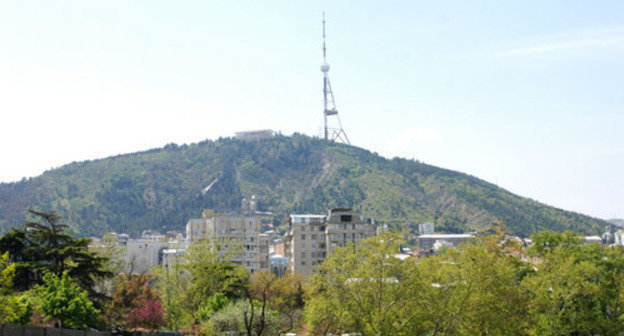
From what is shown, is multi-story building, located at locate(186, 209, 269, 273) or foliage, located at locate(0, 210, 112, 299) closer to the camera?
foliage, located at locate(0, 210, 112, 299)

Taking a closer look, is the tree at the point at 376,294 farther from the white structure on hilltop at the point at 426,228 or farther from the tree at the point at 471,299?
the white structure on hilltop at the point at 426,228

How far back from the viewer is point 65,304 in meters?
39.1

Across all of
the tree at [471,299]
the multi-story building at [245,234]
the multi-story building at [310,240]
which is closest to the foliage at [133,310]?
the tree at [471,299]

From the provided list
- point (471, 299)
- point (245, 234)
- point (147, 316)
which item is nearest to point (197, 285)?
point (147, 316)

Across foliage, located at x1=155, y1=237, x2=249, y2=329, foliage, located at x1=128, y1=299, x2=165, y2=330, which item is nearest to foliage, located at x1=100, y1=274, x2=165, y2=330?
foliage, located at x1=128, y1=299, x2=165, y2=330

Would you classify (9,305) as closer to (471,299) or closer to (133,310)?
(133,310)

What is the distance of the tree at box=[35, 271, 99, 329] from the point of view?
38.8m

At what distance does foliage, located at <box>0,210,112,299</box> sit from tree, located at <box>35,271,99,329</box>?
2.68 metres

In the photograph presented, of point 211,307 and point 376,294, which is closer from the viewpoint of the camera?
point 376,294

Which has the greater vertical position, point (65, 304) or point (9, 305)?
point (9, 305)

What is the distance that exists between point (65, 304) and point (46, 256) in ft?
18.7

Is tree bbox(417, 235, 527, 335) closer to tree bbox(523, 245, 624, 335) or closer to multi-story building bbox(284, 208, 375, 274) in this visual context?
tree bbox(523, 245, 624, 335)

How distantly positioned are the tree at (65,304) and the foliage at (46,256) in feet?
8.80

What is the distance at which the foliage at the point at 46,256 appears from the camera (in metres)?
43.1
